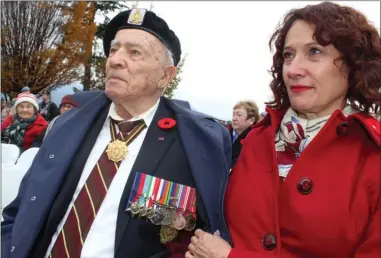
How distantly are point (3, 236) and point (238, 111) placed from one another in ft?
13.7

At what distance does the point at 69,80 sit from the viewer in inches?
918

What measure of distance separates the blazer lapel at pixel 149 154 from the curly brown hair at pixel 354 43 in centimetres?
93

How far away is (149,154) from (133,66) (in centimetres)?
48

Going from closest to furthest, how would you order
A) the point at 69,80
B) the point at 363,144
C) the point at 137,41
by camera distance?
the point at 363,144 < the point at 137,41 < the point at 69,80

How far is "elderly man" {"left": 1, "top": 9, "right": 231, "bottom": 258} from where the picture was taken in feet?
7.01

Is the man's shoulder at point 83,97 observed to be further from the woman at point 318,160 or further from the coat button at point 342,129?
the coat button at point 342,129

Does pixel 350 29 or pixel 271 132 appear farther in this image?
pixel 271 132

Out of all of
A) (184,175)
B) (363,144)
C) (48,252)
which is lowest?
(48,252)

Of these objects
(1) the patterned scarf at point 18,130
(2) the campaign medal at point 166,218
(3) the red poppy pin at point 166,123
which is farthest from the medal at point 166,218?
(1) the patterned scarf at point 18,130

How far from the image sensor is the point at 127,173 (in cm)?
226

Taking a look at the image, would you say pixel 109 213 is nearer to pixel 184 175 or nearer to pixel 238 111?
pixel 184 175

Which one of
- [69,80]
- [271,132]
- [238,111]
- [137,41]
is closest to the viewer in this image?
[271,132]

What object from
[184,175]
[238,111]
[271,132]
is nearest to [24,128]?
[238,111]

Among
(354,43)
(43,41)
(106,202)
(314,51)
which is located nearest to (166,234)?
(106,202)
